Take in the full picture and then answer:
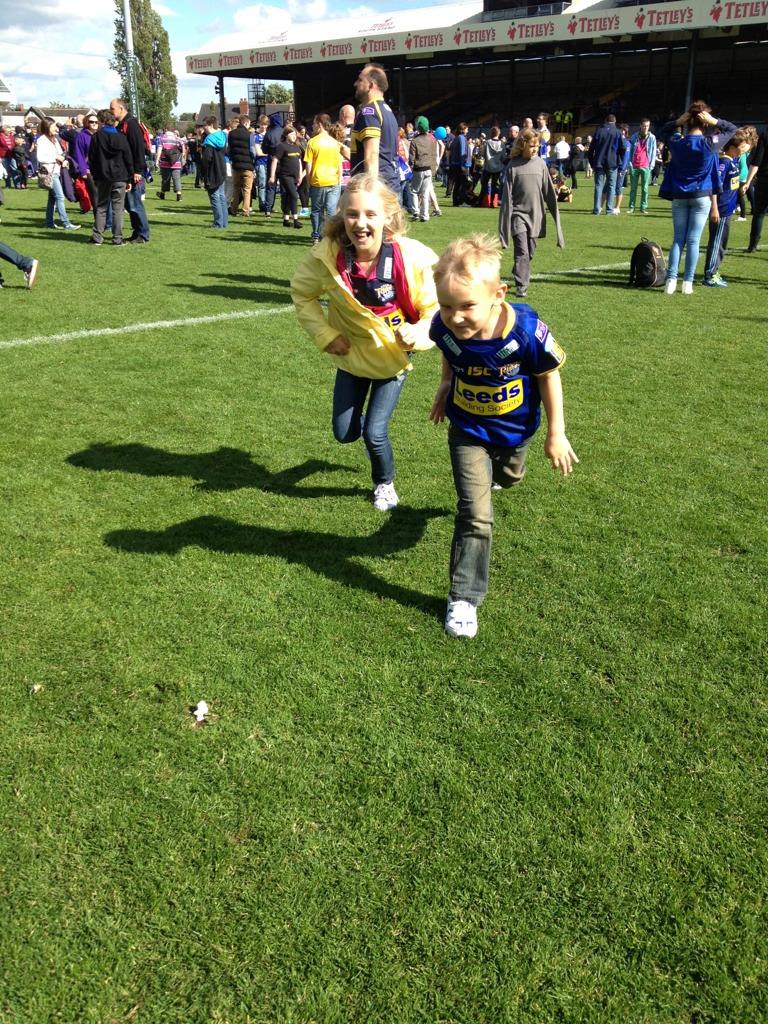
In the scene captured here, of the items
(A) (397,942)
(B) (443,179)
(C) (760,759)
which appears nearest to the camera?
(A) (397,942)

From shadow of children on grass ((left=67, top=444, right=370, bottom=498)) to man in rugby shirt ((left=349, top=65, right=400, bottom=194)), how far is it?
4250 mm

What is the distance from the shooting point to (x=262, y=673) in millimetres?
3299

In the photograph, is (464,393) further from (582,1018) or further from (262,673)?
(582,1018)

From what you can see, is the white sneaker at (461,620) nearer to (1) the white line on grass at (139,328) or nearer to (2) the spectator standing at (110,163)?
(1) the white line on grass at (139,328)

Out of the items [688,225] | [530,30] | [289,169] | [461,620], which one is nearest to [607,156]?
[289,169]

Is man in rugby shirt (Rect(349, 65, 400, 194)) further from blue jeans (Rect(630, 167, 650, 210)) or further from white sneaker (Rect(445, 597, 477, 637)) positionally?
blue jeans (Rect(630, 167, 650, 210))

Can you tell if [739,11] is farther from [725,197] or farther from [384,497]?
[384,497]

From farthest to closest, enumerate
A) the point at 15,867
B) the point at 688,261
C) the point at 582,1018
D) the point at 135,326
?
the point at 688,261 < the point at 135,326 < the point at 15,867 < the point at 582,1018

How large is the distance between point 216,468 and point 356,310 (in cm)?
159

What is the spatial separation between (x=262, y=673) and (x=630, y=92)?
5251 cm

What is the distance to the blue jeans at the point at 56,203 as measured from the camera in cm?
1608

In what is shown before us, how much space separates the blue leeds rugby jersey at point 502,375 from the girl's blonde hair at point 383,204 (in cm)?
89

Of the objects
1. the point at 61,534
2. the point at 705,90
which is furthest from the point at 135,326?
the point at 705,90

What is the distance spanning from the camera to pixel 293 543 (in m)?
4.37
